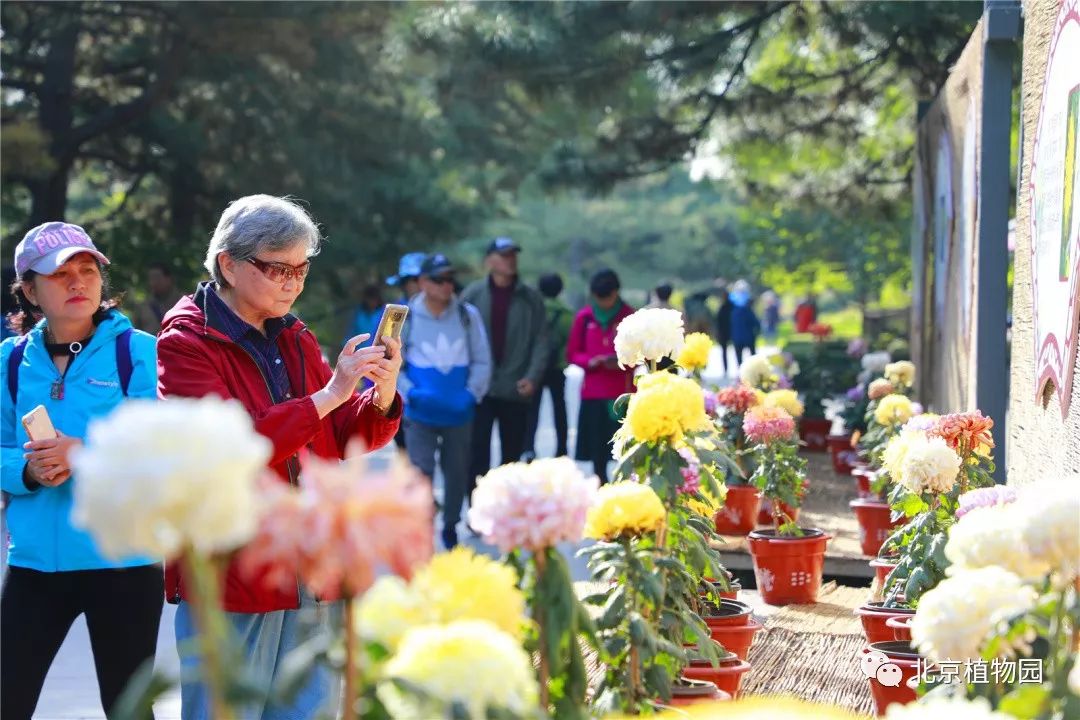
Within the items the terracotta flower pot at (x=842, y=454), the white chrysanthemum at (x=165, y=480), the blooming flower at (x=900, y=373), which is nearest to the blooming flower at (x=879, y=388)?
the blooming flower at (x=900, y=373)

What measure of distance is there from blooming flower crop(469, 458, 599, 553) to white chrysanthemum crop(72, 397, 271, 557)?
77 cm

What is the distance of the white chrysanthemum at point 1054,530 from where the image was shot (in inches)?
77.7

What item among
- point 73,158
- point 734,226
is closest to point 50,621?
point 73,158

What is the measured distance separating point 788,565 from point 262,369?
330 cm

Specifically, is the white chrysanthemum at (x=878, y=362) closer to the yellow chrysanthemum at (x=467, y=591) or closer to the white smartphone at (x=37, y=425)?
the white smartphone at (x=37, y=425)

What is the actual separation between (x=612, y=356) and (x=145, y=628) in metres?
6.14

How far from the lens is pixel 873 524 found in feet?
23.5

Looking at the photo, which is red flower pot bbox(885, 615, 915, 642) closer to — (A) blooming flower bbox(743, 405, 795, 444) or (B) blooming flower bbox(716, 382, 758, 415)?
(A) blooming flower bbox(743, 405, 795, 444)

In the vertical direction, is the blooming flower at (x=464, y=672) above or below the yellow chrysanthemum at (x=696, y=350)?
below

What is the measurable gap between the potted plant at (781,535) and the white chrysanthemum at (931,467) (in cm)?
197

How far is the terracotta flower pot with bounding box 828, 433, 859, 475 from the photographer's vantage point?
428 inches

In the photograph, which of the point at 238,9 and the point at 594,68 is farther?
the point at 238,9

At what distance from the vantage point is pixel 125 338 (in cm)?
399

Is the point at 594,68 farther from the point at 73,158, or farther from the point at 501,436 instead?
the point at 73,158
